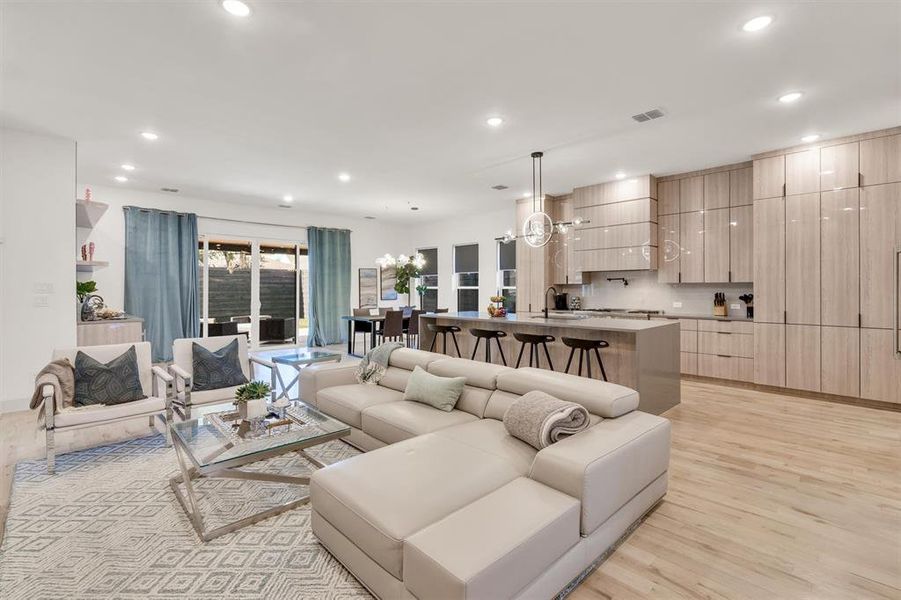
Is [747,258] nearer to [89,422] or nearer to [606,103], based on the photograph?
[606,103]

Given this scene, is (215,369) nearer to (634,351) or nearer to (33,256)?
(33,256)

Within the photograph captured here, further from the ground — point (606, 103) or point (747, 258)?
point (606, 103)

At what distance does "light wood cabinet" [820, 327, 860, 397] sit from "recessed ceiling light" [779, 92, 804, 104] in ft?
8.93

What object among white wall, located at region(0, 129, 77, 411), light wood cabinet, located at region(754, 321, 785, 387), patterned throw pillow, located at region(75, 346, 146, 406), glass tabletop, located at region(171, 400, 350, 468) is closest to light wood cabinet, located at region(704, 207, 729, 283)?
light wood cabinet, located at region(754, 321, 785, 387)

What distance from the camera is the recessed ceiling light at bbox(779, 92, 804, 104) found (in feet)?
12.3

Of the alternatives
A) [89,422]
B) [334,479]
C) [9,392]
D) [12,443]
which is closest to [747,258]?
[334,479]

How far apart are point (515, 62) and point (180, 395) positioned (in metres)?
3.90

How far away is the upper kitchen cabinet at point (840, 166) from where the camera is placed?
4766mm

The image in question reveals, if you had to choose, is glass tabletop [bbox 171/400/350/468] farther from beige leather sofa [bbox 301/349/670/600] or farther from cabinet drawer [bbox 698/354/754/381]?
cabinet drawer [bbox 698/354/754/381]

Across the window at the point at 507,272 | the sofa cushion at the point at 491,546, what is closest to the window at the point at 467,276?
the window at the point at 507,272

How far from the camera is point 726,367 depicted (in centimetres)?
572

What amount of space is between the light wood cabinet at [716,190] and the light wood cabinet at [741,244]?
0.62 ft

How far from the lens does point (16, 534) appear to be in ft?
7.76

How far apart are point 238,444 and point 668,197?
257 inches
